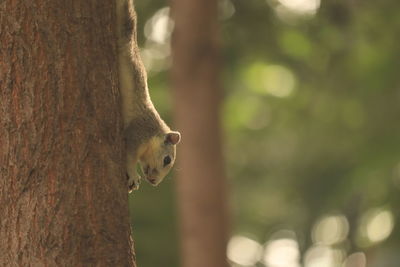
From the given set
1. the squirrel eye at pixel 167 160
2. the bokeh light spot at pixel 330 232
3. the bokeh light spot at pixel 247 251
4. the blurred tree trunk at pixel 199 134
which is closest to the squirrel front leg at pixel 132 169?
the squirrel eye at pixel 167 160

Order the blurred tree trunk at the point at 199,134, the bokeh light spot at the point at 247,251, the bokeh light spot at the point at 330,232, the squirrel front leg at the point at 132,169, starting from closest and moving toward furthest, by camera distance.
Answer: the squirrel front leg at the point at 132,169 < the blurred tree trunk at the point at 199,134 < the bokeh light spot at the point at 330,232 < the bokeh light spot at the point at 247,251

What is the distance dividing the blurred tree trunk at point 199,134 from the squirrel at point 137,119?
3.38 meters

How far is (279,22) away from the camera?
9.77m

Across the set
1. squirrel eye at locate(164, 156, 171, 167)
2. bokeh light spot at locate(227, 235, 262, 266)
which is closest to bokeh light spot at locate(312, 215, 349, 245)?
bokeh light spot at locate(227, 235, 262, 266)

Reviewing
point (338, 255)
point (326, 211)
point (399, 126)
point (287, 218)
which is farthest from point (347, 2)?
point (338, 255)

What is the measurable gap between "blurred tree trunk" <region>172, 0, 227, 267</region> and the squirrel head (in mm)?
3367

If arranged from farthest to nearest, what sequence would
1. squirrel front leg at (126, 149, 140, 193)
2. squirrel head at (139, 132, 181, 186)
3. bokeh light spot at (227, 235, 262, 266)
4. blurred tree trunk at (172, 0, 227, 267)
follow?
1. bokeh light spot at (227, 235, 262, 266)
2. blurred tree trunk at (172, 0, 227, 267)
3. squirrel head at (139, 132, 181, 186)
4. squirrel front leg at (126, 149, 140, 193)

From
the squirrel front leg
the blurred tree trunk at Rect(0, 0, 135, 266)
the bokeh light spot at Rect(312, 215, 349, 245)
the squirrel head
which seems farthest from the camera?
the bokeh light spot at Rect(312, 215, 349, 245)

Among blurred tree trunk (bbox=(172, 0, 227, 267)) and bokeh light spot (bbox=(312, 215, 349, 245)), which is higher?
blurred tree trunk (bbox=(172, 0, 227, 267))

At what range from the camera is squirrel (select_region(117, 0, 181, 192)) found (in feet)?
12.8

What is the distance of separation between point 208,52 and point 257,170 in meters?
9.41

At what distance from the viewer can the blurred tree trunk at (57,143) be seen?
3160mm

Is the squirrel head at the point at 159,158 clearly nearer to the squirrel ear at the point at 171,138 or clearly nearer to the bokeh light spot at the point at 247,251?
the squirrel ear at the point at 171,138

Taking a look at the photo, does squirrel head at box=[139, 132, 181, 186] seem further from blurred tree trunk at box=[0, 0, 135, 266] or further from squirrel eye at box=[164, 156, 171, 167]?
blurred tree trunk at box=[0, 0, 135, 266]
